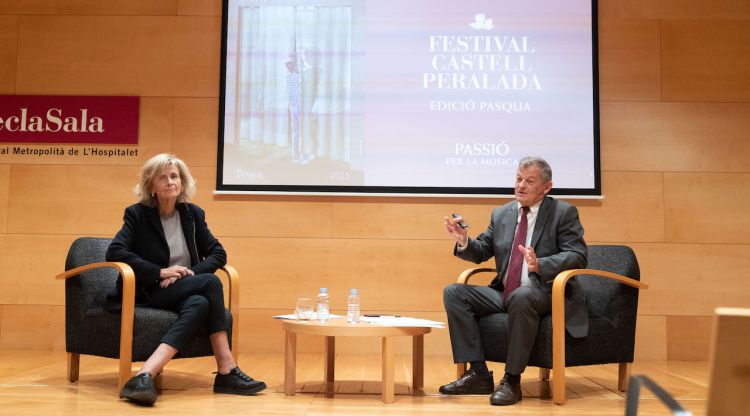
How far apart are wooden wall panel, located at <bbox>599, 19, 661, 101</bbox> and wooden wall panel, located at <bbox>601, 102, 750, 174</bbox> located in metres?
0.09

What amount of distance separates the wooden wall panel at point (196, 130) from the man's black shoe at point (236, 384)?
1966 millimetres

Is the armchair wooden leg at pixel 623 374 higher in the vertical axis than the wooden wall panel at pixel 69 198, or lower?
lower

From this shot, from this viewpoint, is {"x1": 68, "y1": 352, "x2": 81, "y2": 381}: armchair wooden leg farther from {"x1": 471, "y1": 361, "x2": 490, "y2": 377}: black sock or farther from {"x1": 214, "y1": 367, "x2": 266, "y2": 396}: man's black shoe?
{"x1": 471, "y1": 361, "x2": 490, "y2": 377}: black sock

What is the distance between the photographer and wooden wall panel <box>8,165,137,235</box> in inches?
187

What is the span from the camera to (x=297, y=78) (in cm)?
481

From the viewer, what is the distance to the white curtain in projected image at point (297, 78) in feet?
15.6

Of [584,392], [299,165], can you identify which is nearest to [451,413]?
[584,392]

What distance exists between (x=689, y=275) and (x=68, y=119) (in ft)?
14.6

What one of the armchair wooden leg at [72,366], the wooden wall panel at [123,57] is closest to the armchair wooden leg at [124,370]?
the armchair wooden leg at [72,366]

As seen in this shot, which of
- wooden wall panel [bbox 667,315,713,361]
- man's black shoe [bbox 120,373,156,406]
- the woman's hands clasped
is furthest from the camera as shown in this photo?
wooden wall panel [bbox 667,315,713,361]

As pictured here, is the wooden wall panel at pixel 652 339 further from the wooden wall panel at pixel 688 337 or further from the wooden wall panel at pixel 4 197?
the wooden wall panel at pixel 4 197

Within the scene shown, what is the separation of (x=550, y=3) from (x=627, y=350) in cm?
267

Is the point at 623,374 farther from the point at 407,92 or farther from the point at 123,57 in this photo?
the point at 123,57

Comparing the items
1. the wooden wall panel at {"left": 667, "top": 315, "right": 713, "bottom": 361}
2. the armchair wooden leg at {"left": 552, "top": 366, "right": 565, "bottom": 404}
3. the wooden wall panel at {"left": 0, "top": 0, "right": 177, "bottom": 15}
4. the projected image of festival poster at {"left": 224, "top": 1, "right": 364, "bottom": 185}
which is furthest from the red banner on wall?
the wooden wall panel at {"left": 667, "top": 315, "right": 713, "bottom": 361}
